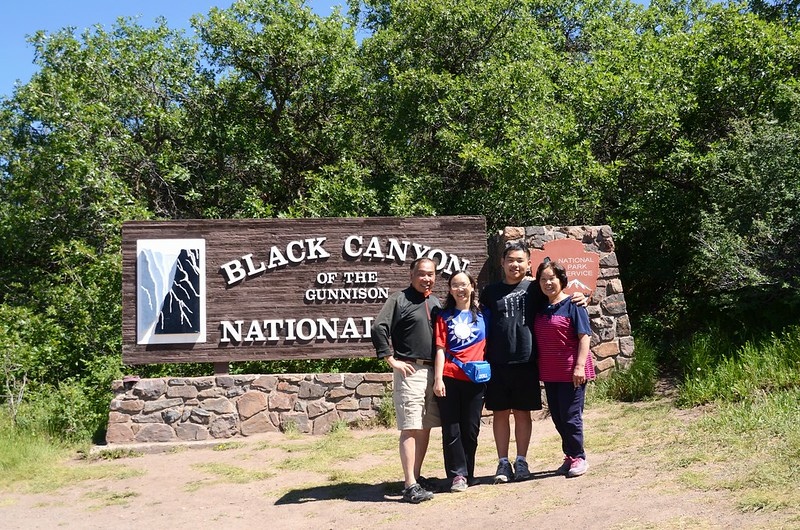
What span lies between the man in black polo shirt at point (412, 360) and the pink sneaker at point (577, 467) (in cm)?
105

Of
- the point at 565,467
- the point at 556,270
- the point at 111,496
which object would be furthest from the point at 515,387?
the point at 111,496

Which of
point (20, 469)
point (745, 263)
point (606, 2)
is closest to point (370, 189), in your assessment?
point (745, 263)

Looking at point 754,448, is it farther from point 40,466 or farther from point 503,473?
point 40,466

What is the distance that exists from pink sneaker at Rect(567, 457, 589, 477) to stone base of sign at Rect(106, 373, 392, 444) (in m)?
3.39

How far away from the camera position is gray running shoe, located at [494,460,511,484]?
5812 mm

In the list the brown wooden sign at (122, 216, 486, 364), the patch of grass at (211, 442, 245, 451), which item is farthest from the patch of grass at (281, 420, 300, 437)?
the brown wooden sign at (122, 216, 486, 364)

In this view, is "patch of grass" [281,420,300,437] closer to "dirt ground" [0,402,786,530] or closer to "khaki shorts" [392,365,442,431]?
"dirt ground" [0,402,786,530]

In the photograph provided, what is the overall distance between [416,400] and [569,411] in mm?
1104

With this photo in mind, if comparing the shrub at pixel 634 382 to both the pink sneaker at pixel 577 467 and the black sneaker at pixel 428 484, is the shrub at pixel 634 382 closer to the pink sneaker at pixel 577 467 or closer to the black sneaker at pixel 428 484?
A: the pink sneaker at pixel 577 467

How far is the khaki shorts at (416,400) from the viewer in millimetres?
5473

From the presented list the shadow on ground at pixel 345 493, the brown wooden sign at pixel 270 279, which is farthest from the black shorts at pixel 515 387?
the brown wooden sign at pixel 270 279

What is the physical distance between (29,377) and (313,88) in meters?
6.17

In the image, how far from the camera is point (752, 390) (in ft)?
24.8

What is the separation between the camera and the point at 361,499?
593cm
